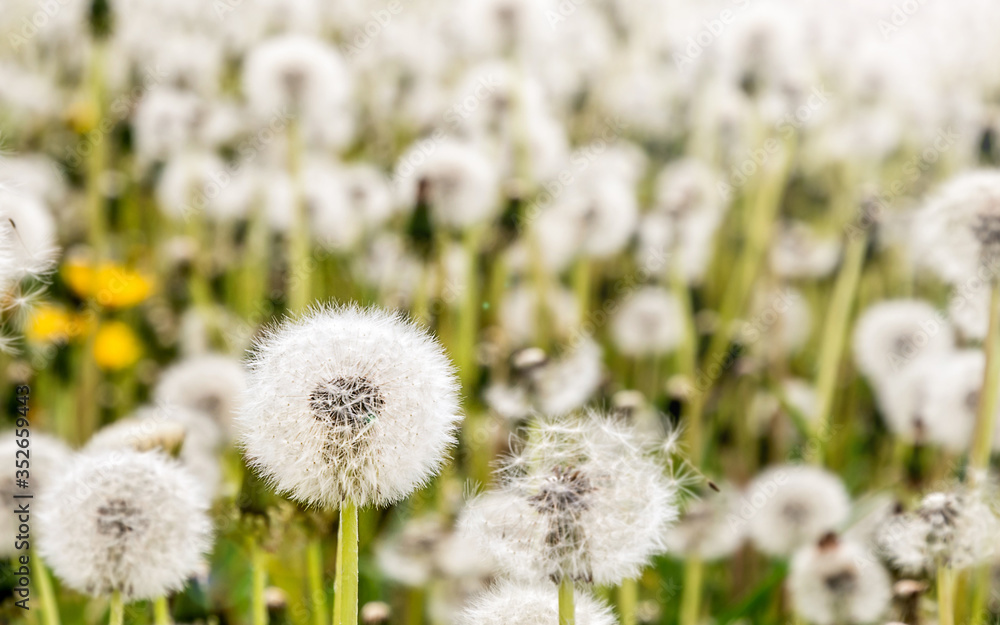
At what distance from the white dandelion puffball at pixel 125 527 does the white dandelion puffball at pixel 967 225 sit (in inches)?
44.1

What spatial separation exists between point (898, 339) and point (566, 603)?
1682mm

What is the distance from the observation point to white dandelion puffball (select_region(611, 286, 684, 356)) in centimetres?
258

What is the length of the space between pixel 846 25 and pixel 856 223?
1201mm

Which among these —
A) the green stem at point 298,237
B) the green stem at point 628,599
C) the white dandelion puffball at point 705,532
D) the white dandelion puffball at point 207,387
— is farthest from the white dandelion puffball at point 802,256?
the white dandelion puffball at point 207,387

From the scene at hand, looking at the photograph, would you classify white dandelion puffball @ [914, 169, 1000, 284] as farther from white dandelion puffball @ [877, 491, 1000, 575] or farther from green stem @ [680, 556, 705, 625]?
green stem @ [680, 556, 705, 625]

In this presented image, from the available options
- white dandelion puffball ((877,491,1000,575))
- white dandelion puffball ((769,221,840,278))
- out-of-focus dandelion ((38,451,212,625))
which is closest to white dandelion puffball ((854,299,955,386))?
white dandelion puffball ((769,221,840,278))

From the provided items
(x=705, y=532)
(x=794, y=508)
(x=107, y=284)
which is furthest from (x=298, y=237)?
(x=794, y=508)

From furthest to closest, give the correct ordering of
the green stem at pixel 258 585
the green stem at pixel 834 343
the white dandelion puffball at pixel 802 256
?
the white dandelion puffball at pixel 802 256 < the green stem at pixel 834 343 < the green stem at pixel 258 585

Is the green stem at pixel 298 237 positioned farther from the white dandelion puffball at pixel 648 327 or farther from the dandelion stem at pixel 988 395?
the dandelion stem at pixel 988 395

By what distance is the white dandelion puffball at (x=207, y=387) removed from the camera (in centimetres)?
178

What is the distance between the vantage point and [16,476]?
1280 mm

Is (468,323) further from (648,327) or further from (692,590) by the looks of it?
(692,590)

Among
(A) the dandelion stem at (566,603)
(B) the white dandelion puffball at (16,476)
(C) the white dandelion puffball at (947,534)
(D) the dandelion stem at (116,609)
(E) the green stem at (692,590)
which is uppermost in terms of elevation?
(B) the white dandelion puffball at (16,476)

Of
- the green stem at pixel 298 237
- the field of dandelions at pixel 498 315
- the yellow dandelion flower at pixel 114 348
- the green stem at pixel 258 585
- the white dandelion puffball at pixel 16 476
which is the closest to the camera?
the field of dandelions at pixel 498 315
